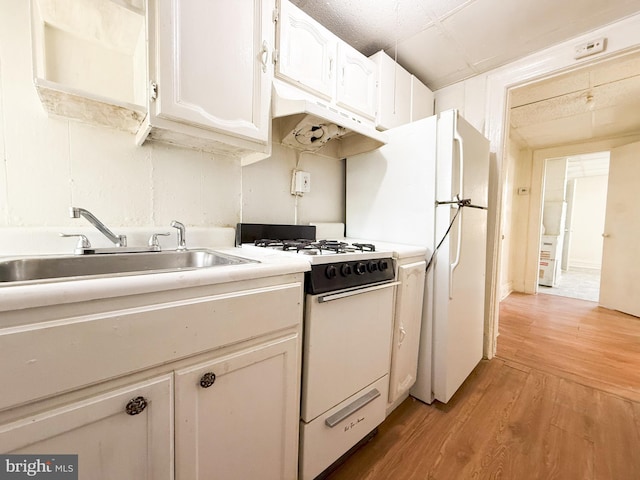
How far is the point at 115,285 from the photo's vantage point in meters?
0.59

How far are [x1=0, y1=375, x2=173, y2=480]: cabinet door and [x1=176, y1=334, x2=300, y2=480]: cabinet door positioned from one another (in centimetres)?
4

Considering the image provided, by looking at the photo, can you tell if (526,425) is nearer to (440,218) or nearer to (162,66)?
(440,218)

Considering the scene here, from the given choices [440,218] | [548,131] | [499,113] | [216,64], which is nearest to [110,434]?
[216,64]

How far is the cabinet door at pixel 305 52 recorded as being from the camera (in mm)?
1319

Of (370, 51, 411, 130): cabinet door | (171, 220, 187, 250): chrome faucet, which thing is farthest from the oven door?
(370, 51, 411, 130): cabinet door

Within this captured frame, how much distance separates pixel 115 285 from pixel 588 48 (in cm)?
278

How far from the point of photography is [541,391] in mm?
1742

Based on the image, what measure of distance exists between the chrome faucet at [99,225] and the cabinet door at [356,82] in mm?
1366

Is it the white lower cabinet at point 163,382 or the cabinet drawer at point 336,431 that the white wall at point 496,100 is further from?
the white lower cabinet at point 163,382

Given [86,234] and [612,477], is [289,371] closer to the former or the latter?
[86,234]

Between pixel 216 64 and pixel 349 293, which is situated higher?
pixel 216 64

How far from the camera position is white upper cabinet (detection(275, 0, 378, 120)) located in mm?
1333

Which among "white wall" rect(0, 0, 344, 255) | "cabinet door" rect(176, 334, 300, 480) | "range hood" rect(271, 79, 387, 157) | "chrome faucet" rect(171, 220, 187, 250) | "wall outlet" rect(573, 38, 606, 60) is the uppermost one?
"wall outlet" rect(573, 38, 606, 60)

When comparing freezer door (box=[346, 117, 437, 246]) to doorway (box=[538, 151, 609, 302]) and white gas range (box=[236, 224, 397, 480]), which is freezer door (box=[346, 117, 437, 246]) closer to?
white gas range (box=[236, 224, 397, 480])
